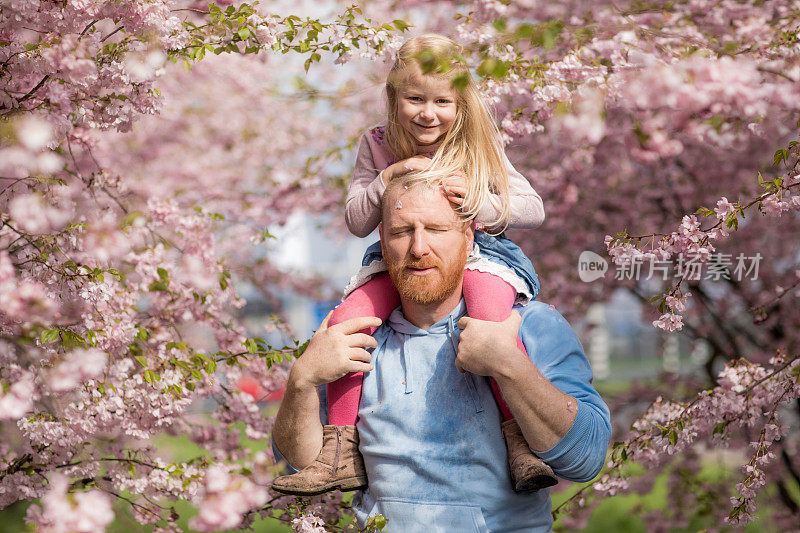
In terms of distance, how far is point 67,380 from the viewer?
2234 millimetres

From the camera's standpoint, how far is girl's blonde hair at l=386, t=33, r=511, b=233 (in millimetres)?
2455

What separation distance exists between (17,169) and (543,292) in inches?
145

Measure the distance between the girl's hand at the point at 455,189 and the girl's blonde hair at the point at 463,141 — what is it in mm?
17

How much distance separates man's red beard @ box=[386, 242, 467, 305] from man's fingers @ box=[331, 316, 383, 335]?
131 millimetres

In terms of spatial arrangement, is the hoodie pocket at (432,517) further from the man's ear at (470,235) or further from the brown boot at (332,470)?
the man's ear at (470,235)

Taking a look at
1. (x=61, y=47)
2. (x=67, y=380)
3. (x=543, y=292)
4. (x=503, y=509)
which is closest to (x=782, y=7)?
(x=543, y=292)

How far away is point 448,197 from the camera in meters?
2.41

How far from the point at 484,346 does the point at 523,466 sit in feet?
1.15

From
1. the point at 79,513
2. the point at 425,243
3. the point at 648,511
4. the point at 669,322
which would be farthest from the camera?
the point at 648,511

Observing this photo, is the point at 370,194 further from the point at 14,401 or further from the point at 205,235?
the point at 205,235

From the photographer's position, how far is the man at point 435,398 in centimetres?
233

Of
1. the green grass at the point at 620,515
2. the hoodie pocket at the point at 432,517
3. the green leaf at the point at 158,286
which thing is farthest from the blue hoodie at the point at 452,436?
the green grass at the point at 620,515

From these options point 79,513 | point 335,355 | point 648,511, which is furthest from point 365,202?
point 648,511

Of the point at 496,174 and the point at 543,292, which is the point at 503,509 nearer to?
the point at 496,174
